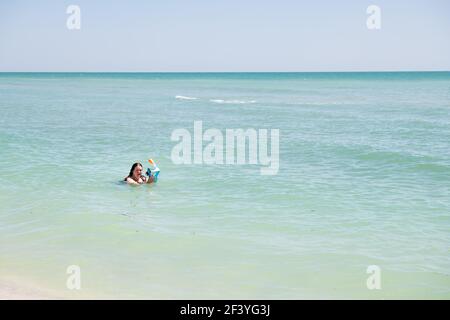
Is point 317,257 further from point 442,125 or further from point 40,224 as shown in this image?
point 442,125

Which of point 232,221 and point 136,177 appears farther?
point 136,177

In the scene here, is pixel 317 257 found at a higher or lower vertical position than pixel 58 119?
lower

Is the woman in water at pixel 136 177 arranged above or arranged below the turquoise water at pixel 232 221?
above

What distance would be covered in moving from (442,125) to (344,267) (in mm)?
22690

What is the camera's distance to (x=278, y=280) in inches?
387

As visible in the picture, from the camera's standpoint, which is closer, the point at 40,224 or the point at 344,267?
the point at 344,267

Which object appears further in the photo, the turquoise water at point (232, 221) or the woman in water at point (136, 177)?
the woman in water at point (136, 177)

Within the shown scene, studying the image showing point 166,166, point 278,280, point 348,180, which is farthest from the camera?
point 166,166

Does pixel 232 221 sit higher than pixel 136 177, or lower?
lower

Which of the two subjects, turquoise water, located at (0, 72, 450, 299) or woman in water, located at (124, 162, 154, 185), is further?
woman in water, located at (124, 162, 154, 185)

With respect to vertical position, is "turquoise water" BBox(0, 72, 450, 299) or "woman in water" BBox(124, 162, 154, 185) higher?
"woman in water" BBox(124, 162, 154, 185)
